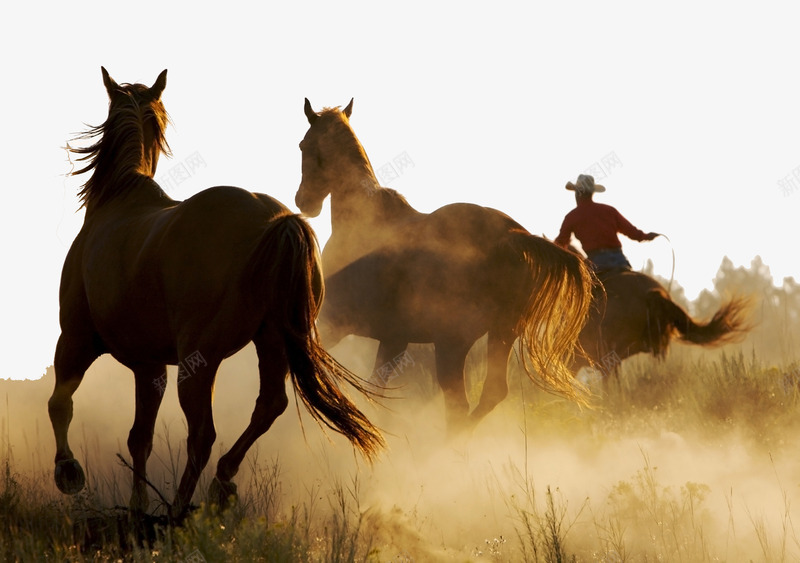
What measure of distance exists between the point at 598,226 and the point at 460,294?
331cm

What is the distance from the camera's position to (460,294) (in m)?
6.93

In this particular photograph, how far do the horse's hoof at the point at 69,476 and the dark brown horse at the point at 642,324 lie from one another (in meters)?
5.92

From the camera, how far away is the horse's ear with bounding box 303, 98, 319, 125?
7.98 meters

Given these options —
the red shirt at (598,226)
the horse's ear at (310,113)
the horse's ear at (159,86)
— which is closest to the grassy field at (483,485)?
the red shirt at (598,226)

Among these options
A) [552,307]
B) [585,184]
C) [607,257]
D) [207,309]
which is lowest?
[207,309]

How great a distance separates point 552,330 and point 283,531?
139 inches

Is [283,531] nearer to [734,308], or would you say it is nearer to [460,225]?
[460,225]

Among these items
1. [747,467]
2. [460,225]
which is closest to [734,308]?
[747,467]

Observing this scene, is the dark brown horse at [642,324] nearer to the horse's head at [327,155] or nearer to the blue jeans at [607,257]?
the blue jeans at [607,257]

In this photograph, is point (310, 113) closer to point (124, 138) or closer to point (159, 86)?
point (159, 86)

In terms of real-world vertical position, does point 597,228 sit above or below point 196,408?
above

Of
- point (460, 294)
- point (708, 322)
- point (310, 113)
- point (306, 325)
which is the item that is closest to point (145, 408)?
point (306, 325)

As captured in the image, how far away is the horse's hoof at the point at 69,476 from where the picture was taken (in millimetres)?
5180

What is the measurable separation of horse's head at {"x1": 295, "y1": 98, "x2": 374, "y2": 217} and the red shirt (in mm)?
2914
